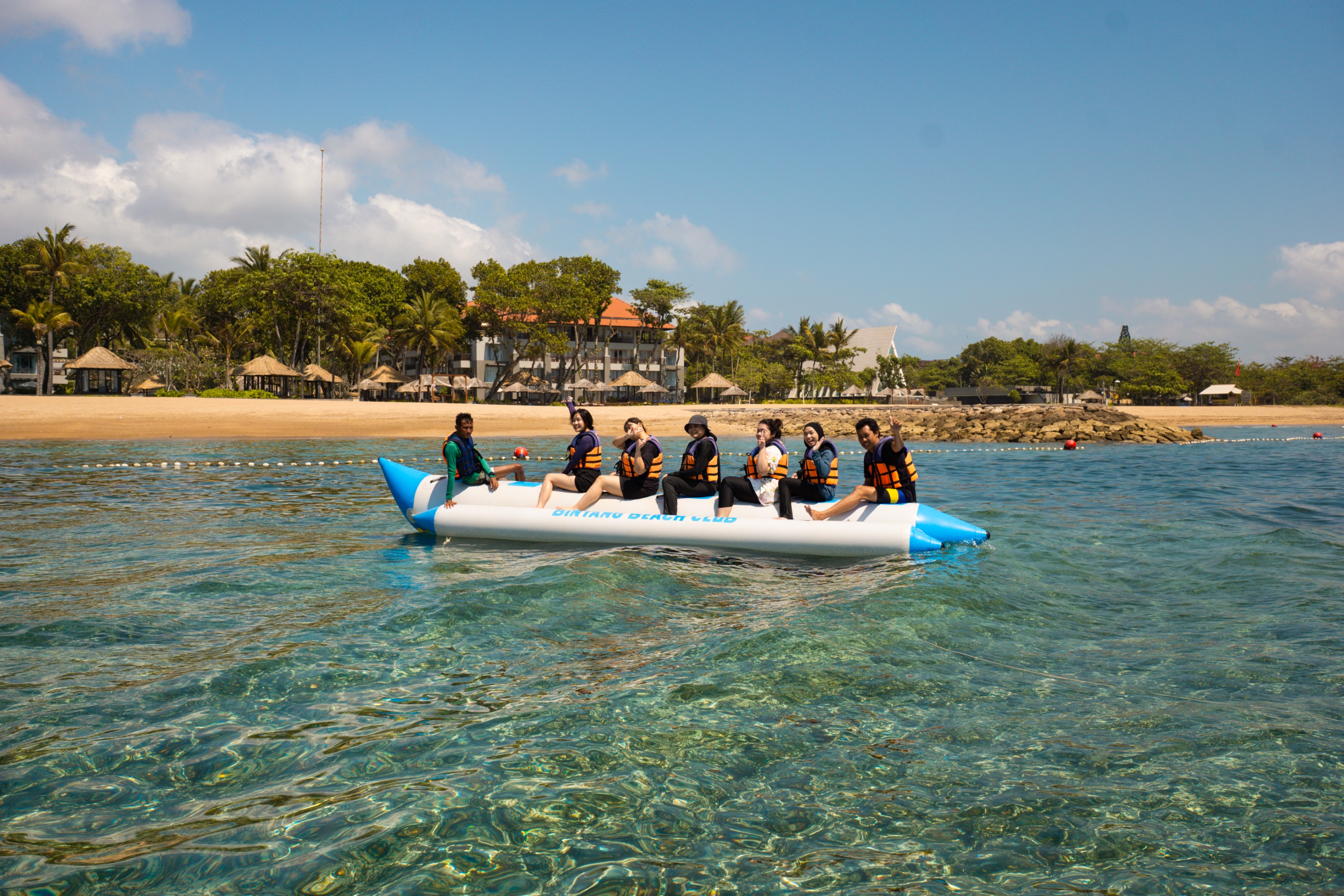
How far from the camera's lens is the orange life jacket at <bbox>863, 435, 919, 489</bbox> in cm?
784

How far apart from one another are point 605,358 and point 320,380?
56.7ft

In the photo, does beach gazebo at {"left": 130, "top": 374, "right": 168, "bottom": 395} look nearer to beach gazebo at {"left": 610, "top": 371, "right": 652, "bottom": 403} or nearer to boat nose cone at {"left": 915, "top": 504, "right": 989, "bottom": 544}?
beach gazebo at {"left": 610, "top": 371, "right": 652, "bottom": 403}

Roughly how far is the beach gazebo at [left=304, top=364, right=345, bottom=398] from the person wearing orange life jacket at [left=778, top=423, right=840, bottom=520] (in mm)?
38752

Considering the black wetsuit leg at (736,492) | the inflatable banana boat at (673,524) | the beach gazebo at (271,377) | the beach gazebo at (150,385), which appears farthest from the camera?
the beach gazebo at (150,385)

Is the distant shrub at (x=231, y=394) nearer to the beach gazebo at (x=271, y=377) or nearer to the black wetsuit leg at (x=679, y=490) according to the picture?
the beach gazebo at (x=271, y=377)

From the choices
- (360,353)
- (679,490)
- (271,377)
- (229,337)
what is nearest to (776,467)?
(679,490)

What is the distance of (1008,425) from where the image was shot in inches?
1196

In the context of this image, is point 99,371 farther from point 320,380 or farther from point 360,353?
point 360,353

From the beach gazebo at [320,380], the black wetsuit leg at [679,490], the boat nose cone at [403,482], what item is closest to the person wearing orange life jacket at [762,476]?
the black wetsuit leg at [679,490]

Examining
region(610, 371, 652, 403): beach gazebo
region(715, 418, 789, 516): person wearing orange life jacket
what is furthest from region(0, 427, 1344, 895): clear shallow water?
region(610, 371, 652, 403): beach gazebo

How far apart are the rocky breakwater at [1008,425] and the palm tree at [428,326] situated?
18255mm

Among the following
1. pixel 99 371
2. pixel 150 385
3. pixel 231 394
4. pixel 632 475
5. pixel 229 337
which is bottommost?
pixel 632 475

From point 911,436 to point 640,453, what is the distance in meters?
24.5

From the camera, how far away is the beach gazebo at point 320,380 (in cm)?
4188
